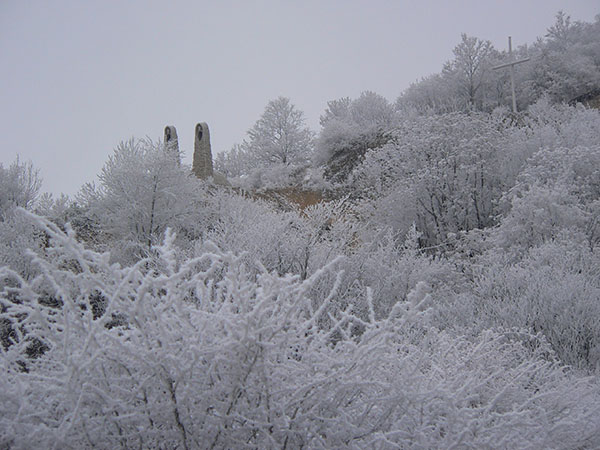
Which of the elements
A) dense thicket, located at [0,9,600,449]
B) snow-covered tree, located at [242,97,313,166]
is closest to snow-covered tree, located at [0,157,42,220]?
dense thicket, located at [0,9,600,449]

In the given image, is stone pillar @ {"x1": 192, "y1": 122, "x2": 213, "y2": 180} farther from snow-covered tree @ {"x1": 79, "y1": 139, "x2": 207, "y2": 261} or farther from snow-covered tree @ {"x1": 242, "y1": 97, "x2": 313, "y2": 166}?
snow-covered tree @ {"x1": 242, "y1": 97, "x2": 313, "y2": 166}

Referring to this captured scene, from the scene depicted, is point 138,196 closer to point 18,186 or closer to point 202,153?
point 18,186

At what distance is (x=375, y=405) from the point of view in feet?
7.70

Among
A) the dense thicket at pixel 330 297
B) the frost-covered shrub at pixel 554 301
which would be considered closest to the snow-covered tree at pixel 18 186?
the dense thicket at pixel 330 297

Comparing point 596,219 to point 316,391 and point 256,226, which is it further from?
point 316,391

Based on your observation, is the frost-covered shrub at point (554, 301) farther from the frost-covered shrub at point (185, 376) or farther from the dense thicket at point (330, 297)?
the frost-covered shrub at point (185, 376)

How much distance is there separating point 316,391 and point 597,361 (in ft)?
16.3

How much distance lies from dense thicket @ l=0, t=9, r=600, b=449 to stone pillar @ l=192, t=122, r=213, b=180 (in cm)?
466

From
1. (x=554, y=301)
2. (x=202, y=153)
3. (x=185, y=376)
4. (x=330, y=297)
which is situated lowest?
(x=554, y=301)

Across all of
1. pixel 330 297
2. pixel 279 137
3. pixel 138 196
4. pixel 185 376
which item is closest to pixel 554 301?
pixel 330 297

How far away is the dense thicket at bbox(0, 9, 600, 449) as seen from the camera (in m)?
1.94

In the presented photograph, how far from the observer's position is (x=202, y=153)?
17547 millimetres

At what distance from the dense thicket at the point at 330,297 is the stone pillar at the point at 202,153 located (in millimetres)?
4662

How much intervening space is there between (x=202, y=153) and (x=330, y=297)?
15946 mm
